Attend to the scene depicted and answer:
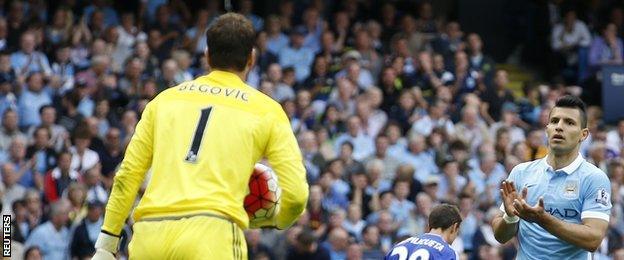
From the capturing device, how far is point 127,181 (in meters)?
6.38

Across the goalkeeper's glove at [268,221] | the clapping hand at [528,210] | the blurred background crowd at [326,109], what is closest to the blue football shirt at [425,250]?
the clapping hand at [528,210]

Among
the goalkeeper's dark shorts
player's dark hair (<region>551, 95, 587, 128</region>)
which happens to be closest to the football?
the goalkeeper's dark shorts

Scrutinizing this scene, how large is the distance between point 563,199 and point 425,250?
246 centimetres

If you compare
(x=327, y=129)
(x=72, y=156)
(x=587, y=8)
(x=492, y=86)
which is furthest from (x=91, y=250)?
(x=587, y=8)

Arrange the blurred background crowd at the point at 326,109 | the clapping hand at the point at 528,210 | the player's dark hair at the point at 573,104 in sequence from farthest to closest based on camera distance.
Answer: the blurred background crowd at the point at 326,109
the player's dark hair at the point at 573,104
the clapping hand at the point at 528,210

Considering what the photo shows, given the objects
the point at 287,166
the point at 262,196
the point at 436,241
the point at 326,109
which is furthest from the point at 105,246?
the point at 326,109

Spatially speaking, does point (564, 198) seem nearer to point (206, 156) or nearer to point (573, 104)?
point (573, 104)

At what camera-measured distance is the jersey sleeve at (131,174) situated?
638cm

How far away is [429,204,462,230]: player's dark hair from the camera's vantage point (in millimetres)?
10508

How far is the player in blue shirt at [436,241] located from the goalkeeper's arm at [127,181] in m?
4.29

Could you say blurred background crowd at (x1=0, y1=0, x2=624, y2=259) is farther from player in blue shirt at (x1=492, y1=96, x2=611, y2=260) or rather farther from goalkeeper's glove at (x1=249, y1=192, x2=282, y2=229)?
goalkeeper's glove at (x1=249, y1=192, x2=282, y2=229)

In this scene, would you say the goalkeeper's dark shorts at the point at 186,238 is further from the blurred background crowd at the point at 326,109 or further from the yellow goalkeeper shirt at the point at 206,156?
the blurred background crowd at the point at 326,109

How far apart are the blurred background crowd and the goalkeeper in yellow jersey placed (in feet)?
26.5

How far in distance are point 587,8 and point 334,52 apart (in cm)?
572
